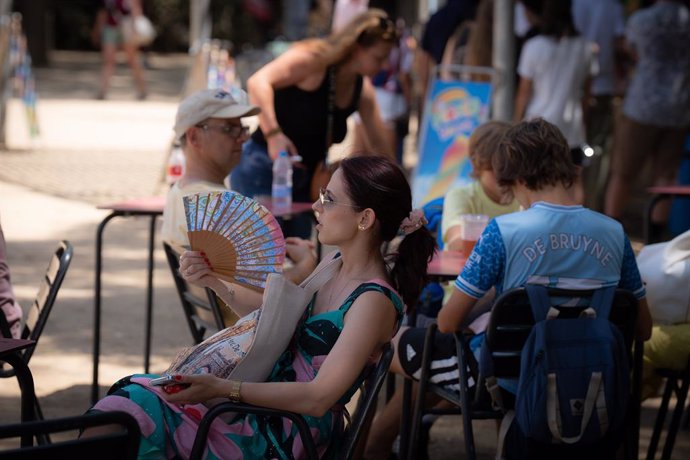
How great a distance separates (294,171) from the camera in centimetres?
583

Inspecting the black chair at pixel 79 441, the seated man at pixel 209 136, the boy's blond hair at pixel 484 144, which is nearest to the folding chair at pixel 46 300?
the seated man at pixel 209 136

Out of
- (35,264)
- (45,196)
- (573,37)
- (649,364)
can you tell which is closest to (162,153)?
(45,196)

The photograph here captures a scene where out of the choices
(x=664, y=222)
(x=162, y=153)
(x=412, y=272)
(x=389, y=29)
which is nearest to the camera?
(x=412, y=272)

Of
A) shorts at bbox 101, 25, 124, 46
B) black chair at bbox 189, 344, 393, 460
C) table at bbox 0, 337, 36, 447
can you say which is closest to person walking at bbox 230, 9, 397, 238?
table at bbox 0, 337, 36, 447

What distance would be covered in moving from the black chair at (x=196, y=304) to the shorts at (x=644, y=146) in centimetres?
472

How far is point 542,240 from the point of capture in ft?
11.4

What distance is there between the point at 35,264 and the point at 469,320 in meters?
4.60

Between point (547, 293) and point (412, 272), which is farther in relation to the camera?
point (547, 293)

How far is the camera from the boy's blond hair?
4.49 metres

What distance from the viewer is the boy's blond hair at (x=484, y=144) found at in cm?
449

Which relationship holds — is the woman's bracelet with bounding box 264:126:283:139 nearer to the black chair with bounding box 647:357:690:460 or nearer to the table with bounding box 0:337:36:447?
the black chair with bounding box 647:357:690:460

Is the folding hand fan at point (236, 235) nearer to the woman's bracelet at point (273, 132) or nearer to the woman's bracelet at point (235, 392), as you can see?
the woman's bracelet at point (235, 392)

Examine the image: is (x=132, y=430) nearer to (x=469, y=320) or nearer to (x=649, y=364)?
(x=469, y=320)

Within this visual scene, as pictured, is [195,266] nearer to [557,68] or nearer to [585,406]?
[585,406]
